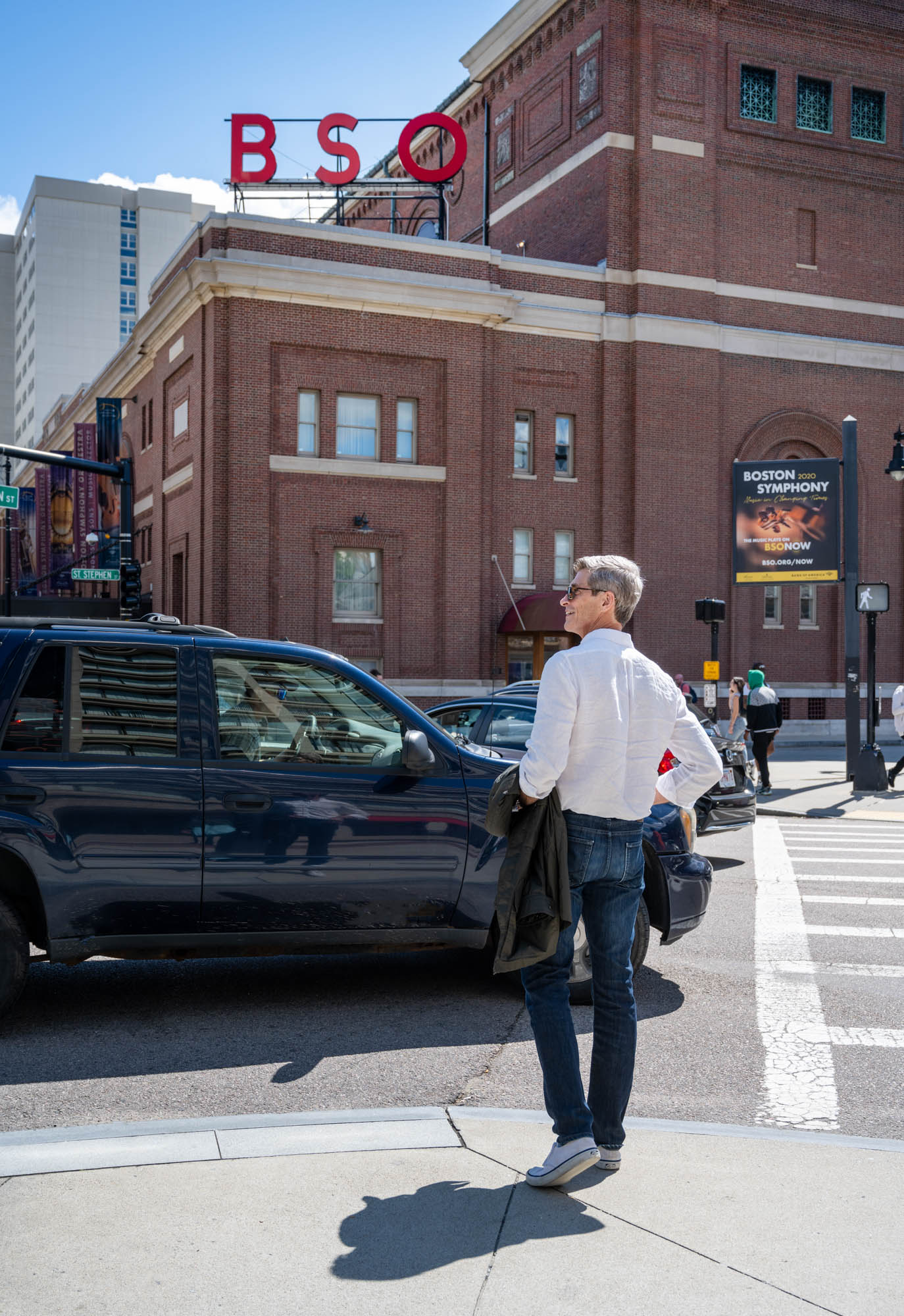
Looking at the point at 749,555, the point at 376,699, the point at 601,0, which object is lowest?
the point at 376,699

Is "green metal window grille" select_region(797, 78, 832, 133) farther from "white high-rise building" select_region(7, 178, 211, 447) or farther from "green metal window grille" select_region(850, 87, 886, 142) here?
"white high-rise building" select_region(7, 178, 211, 447)

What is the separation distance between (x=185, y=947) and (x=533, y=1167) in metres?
2.53

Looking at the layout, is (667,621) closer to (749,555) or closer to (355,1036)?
(749,555)

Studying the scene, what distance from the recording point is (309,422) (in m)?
31.9

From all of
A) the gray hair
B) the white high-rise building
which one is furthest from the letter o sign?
the white high-rise building

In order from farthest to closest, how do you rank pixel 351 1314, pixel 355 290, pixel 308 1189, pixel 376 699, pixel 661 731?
1. pixel 355 290
2. pixel 376 699
3. pixel 661 731
4. pixel 308 1189
5. pixel 351 1314

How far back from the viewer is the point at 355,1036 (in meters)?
5.86

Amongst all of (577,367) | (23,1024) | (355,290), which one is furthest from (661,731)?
(577,367)

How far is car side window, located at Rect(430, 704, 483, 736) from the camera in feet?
32.6

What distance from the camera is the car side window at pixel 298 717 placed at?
607cm

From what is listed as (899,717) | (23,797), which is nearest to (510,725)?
(23,797)

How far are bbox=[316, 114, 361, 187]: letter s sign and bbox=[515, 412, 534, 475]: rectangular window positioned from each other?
8897 mm

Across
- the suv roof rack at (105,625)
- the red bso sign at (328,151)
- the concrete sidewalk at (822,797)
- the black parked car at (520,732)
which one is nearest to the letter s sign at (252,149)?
the red bso sign at (328,151)

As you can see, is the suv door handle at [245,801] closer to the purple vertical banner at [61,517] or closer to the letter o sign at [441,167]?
the letter o sign at [441,167]
